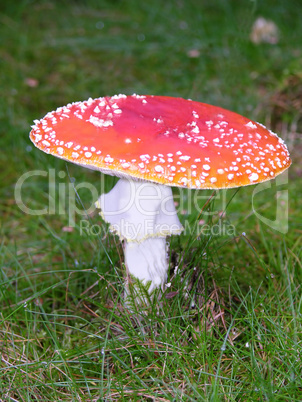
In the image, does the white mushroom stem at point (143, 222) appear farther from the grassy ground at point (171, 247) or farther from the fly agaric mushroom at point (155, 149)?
the grassy ground at point (171, 247)

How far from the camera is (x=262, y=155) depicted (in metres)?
2.40

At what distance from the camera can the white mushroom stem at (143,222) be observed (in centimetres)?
287

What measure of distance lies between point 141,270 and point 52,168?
206 centimetres

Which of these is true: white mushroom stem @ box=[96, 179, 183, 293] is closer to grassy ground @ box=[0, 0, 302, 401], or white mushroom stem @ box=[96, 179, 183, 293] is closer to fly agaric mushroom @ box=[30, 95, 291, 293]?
fly agaric mushroom @ box=[30, 95, 291, 293]

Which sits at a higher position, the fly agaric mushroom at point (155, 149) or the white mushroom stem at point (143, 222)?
the fly agaric mushroom at point (155, 149)

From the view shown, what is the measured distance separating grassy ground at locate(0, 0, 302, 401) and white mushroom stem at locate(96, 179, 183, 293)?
165 mm

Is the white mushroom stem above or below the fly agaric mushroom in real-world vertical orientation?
below

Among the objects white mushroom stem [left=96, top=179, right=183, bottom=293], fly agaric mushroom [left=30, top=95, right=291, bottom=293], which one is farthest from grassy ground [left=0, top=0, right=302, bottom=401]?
fly agaric mushroom [left=30, top=95, right=291, bottom=293]

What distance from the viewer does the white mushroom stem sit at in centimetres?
287

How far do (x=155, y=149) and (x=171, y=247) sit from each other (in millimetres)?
965

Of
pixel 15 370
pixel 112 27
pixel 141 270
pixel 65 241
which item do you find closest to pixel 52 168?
pixel 65 241

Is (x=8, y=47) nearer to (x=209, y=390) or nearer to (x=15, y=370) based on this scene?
(x=15, y=370)

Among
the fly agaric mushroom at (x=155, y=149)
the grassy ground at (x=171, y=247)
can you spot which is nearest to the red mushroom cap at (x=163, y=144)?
the fly agaric mushroom at (x=155, y=149)

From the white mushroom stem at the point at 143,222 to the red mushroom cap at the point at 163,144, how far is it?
0.47 meters
